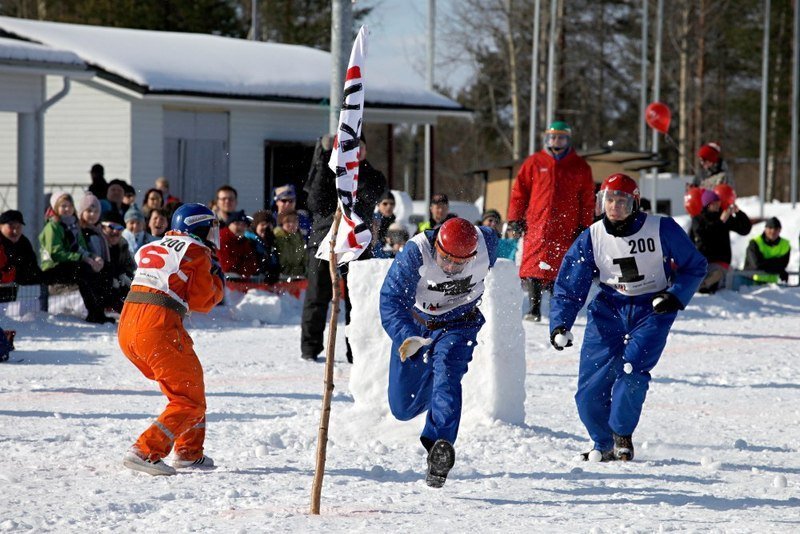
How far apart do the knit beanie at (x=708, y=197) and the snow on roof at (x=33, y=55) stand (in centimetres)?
866

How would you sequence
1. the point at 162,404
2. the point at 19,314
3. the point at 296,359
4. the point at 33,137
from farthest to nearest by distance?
the point at 33,137
the point at 19,314
the point at 296,359
the point at 162,404

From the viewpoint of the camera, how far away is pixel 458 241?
6613 mm

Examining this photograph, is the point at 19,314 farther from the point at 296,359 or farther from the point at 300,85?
the point at 300,85

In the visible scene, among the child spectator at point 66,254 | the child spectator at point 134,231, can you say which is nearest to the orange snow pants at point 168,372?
the child spectator at point 66,254

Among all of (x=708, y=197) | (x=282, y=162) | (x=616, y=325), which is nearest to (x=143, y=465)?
(x=616, y=325)

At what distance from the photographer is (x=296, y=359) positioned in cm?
1114

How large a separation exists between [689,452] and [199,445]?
2.95 m

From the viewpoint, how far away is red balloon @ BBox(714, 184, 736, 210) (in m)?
16.5

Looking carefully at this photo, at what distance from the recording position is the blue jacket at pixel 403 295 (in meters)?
6.85

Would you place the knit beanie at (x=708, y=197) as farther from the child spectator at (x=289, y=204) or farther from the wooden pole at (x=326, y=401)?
the wooden pole at (x=326, y=401)

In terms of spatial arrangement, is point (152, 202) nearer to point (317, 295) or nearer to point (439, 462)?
point (317, 295)

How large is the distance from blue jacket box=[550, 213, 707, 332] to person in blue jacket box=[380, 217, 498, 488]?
0.52 meters

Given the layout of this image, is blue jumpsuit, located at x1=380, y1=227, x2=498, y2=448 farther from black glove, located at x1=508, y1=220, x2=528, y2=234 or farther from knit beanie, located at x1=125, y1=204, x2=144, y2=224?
knit beanie, located at x1=125, y1=204, x2=144, y2=224

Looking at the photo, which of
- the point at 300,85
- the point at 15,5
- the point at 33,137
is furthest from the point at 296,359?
the point at 15,5
